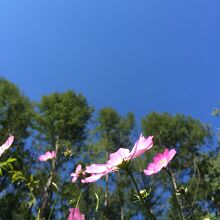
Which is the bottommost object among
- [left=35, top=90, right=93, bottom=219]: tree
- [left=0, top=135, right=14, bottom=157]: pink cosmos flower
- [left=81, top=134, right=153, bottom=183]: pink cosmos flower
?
[left=81, top=134, right=153, bottom=183]: pink cosmos flower

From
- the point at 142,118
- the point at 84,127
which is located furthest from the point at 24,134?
the point at 142,118

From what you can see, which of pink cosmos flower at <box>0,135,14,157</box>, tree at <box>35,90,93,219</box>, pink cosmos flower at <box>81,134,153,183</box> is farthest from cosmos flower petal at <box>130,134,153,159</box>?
tree at <box>35,90,93,219</box>

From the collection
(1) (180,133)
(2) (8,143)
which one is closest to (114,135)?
(1) (180,133)

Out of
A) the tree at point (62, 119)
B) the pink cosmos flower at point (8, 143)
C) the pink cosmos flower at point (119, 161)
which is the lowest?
Answer: the pink cosmos flower at point (119, 161)

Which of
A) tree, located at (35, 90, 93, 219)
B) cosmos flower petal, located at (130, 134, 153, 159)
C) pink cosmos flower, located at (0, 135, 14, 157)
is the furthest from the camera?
tree, located at (35, 90, 93, 219)

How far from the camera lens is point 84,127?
61.7 feet

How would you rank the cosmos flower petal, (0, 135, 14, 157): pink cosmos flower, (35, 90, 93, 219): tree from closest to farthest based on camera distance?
1. the cosmos flower petal
2. (0, 135, 14, 157): pink cosmos flower
3. (35, 90, 93, 219): tree

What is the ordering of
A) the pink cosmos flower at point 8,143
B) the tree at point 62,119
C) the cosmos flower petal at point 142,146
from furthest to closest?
the tree at point 62,119 < the pink cosmos flower at point 8,143 < the cosmos flower petal at point 142,146

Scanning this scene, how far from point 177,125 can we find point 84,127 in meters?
5.14

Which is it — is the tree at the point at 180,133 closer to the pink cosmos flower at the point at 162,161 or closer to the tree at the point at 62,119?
the tree at the point at 62,119

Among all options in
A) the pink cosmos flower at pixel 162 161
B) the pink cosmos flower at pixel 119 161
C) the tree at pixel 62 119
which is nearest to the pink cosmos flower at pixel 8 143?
the pink cosmos flower at pixel 119 161

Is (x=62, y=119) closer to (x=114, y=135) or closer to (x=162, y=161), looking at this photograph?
(x=114, y=135)

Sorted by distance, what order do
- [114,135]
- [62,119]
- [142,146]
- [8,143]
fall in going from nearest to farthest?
[142,146], [8,143], [62,119], [114,135]

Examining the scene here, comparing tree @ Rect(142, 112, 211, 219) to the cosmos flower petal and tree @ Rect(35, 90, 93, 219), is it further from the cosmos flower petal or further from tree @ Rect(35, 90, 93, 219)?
the cosmos flower petal
